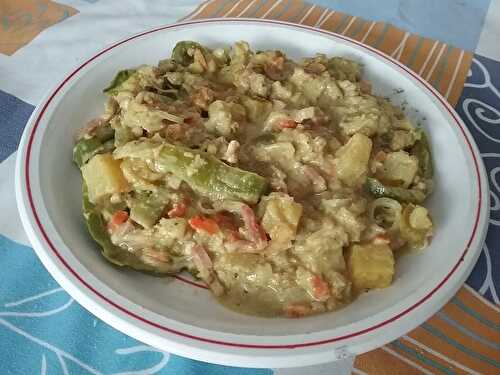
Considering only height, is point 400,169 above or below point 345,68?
below

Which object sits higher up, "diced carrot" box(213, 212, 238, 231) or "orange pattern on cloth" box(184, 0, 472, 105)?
"orange pattern on cloth" box(184, 0, 472, 105)

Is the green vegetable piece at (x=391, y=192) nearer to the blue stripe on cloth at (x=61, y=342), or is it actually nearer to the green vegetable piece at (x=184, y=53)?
the blue stripe on cloth at (x=61, y=342)

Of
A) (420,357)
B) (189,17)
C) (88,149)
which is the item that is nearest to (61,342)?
(88,149)

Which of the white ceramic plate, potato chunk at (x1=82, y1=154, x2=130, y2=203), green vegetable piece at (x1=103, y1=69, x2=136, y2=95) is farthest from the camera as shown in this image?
green vegetable piece at (x1=103, y1=69, x2=136, y2=95)

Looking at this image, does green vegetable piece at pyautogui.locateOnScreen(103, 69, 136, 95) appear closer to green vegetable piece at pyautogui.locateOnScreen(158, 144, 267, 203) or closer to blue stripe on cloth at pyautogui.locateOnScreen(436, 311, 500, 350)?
green vegetable piece at pyautogui.locateOnScreen(158, 144, 267, 203)

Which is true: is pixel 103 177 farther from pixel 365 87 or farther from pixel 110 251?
pixel 365 87

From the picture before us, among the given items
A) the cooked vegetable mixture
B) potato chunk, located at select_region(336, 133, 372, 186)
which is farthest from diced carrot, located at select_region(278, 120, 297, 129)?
potato chunk, located at select_region(336, 133, 372, 186)

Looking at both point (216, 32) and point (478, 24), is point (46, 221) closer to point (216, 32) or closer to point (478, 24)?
point (216, 32)
